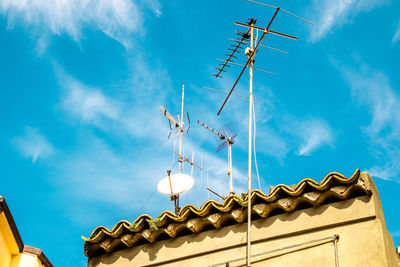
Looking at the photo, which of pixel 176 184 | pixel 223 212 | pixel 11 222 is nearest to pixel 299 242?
pixel 223 212

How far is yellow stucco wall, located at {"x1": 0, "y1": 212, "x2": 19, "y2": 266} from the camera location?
782 cm

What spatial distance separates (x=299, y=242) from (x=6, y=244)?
15.7ft

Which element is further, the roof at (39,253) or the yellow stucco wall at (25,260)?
the roof at (39,253)

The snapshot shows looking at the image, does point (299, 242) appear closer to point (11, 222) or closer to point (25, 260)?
point (11, 222)

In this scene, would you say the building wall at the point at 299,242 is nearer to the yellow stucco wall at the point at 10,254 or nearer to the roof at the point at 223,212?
the roof at the point at 223,212

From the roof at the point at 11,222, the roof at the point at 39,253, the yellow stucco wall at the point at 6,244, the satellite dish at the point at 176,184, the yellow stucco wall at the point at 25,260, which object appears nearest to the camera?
the roof at the point at 11,222

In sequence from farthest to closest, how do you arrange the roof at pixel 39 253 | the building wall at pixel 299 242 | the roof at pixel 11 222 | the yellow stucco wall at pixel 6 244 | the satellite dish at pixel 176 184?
the satellite dish at pixel 176 184, the roof at pixel 39 253, the yellow stucco wall at pixel 6 244, the roof at pixel 11 222, the building wall at pixel 299 242

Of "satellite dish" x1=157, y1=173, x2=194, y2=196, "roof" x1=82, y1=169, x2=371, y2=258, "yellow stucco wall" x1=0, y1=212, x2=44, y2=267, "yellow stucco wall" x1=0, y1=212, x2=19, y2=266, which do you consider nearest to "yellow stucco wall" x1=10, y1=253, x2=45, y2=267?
"yellow stucco wall" x1=0, y1=212, x2=44, y2=267

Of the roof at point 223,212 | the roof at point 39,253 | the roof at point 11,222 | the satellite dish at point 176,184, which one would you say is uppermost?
the satellite dish at point 176,184

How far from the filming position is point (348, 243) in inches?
264

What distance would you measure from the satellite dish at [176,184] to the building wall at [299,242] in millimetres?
1723

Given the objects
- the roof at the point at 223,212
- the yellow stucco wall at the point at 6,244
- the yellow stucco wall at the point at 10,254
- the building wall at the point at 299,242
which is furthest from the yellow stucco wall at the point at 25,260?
the building wall at the point at 299,242

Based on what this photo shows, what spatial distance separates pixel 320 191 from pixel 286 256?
3.46ft

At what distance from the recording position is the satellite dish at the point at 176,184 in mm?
9750
